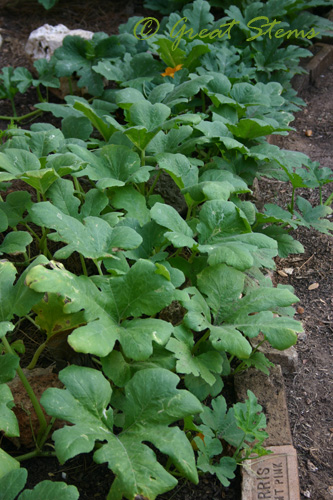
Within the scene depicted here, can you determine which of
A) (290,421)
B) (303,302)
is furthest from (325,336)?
(290,421)

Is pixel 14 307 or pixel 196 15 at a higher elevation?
pixel 196 15

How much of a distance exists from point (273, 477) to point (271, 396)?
1.10 ft

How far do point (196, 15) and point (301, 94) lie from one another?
1.25 meters

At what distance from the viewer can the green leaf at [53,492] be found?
1.40 m

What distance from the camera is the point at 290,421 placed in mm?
2168

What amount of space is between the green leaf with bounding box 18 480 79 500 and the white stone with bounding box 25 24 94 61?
10.7 ft

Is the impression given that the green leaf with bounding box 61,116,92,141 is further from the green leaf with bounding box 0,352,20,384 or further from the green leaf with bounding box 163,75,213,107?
the green leaf with bounding box 0,352,20,384

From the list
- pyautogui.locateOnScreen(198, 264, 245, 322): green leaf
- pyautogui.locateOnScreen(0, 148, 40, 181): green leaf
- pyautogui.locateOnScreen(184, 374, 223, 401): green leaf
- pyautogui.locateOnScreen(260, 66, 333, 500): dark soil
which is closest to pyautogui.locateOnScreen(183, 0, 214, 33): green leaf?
pyautogui.locateOnScreen(260, 66, 333, 500): dark soil

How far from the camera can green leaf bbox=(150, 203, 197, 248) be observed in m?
1.90

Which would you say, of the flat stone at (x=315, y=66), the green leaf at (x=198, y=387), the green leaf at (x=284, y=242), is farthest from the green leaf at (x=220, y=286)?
the flat stone at (x=315, y=66)

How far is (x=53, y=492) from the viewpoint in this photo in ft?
4.61

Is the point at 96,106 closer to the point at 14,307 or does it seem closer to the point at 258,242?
the point at 258,242

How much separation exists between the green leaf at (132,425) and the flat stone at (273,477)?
45cm

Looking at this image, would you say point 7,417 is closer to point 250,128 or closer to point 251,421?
point 251,421
